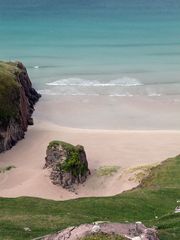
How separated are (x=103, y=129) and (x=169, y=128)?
666 cm

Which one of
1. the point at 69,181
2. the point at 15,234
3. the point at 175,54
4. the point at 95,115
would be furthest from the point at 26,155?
the point at 175,54

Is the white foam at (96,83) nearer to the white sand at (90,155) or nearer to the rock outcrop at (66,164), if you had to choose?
the white sand at (90,155)

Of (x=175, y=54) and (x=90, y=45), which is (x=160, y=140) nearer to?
(x=175, y=54)

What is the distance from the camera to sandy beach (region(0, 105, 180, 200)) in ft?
130

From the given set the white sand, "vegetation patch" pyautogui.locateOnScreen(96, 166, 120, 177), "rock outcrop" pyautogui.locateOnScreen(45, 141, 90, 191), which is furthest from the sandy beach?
"rock outcrop" pyautogui.locateOnScreen(45, 141, 90, 191)

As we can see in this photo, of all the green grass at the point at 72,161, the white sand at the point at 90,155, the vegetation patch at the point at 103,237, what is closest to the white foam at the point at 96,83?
the white sand at the point at 90,155

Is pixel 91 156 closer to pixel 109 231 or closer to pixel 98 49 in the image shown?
pixel 109 231

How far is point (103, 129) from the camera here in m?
54.7

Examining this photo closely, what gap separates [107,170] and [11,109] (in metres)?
10.6

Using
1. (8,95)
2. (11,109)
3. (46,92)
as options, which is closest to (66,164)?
(11,109)

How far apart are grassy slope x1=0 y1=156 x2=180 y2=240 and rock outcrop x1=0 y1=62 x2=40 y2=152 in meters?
14.4

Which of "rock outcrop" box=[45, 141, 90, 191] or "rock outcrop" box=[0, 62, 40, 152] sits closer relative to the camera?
"rock outcrop" box=[45, 141, 90, 191]

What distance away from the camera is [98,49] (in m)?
98.7

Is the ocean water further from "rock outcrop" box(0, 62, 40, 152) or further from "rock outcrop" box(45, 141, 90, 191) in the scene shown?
"rock outcrop" box(45, 141, 90, 191)
